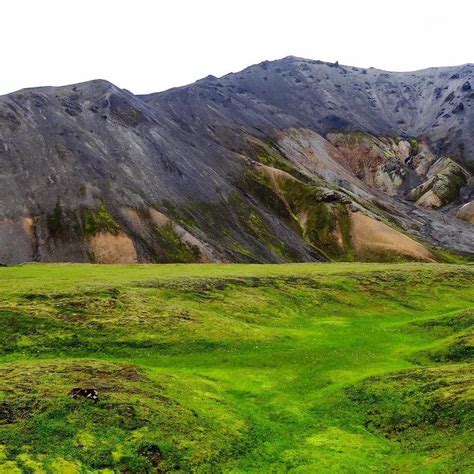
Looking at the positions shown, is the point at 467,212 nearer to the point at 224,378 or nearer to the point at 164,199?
the point at 164,199

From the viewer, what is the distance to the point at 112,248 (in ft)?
369

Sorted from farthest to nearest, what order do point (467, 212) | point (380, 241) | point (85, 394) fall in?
point (467, 212) < point (380, 241) < point (85, 394)

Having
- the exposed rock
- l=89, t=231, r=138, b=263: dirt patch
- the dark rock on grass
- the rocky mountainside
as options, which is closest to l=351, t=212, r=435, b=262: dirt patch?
the rocky mountainside

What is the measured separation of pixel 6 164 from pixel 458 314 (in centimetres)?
10321

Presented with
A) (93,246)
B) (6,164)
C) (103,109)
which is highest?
(103,109)

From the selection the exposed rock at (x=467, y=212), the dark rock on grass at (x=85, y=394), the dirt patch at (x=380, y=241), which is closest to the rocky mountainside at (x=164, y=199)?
the dirt patch at (x=380, y=241)

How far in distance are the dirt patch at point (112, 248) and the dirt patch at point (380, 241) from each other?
219 feet

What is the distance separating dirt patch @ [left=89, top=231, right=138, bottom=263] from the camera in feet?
→ 365

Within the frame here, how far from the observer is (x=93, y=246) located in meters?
112

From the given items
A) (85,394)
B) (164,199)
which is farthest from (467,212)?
(85,394)

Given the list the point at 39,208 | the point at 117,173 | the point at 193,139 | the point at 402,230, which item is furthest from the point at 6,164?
the point at 402,230

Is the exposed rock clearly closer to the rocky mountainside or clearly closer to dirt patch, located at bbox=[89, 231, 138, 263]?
the rocky mountainside

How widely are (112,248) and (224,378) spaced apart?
78.4m

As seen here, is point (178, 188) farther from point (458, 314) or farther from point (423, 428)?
point (423, 428)
